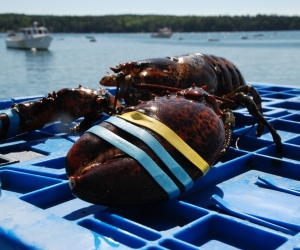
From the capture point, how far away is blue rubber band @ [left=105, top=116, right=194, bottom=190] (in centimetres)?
259

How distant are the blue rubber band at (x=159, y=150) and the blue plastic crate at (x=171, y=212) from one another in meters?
0.24

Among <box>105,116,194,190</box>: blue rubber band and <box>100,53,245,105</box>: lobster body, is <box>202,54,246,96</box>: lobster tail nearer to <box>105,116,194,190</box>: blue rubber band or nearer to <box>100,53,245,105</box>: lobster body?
<box>100,53,245,105</box>: lobster body

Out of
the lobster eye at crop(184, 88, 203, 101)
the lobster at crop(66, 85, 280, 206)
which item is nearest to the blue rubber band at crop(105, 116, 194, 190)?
the lobster at crop(66, 85, 280, 206)

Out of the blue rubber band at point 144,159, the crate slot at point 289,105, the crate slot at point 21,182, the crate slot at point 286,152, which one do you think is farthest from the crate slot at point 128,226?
the crate slot at point 289,105

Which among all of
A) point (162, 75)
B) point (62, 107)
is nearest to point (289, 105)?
point (162, 75)

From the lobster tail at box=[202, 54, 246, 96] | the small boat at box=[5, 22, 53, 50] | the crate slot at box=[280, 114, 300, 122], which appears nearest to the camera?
the lobster tail at box=[202, 54, 246, 96]

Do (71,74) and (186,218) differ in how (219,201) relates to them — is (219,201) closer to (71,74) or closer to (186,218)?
(186,218)

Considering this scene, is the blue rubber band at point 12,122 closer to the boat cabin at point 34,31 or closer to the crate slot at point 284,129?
the crate slot at point 284,129

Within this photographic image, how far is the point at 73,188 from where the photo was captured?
253cm

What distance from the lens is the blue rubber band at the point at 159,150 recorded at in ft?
8.50

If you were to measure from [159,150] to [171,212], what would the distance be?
0.50m

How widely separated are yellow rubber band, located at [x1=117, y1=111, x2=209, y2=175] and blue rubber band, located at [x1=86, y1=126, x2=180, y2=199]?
0.56 feet

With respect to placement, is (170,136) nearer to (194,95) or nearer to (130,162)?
(130,162)

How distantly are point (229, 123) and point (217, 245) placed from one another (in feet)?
4.55
